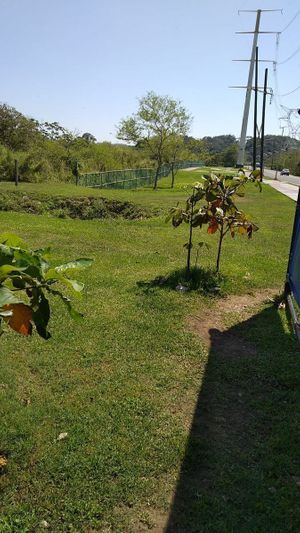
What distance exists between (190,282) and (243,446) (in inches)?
122

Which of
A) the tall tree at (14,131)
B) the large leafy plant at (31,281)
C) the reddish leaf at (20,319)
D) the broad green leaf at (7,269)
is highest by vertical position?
the tall tree at (14,131)

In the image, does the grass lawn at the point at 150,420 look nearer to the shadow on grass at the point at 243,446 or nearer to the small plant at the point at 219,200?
the shadow on grass at the point at 243,446

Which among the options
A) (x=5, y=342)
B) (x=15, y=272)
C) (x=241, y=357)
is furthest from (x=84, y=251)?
(x=15, y=272)

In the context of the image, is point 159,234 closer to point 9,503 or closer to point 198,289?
point 198,289

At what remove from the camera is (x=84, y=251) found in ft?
26.2

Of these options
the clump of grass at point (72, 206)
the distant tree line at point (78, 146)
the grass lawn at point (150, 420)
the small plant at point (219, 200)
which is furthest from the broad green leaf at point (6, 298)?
the distant tree line at point (78, 146)

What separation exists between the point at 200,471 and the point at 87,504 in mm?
723

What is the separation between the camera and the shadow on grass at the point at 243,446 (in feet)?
7.77

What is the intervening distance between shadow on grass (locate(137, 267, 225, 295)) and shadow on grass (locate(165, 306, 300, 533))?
1380mm

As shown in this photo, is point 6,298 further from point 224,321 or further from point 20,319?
point 224,321

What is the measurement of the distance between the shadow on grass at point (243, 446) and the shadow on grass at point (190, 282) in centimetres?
138

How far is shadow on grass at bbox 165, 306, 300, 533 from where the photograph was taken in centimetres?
237

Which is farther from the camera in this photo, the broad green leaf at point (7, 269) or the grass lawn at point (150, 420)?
the grass lawn at point (150, 420)

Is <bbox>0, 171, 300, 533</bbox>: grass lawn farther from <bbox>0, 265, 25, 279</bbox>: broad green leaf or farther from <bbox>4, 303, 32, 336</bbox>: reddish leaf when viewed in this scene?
<bbox>0, 265, 25, 279</bbox>: broad green leaf
